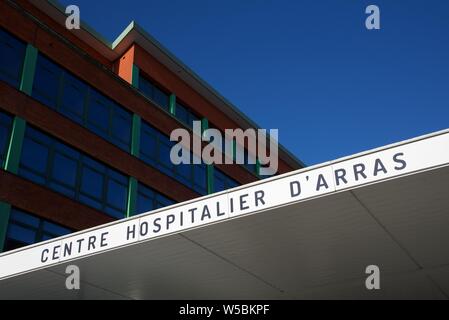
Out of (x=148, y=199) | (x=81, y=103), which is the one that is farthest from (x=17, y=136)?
(x=148, y=199)

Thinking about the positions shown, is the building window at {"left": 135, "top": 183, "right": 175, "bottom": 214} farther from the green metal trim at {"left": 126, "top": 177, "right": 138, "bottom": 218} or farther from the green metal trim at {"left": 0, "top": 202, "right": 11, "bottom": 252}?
the green metal trim at {"left": 0, "top": 202, "right": 11, "bottom": 252}

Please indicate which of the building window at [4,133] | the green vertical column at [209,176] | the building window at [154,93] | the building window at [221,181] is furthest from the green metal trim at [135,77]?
the building window at [4,133]

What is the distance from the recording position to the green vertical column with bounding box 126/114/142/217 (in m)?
24.8

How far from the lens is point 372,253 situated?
8.08 meters

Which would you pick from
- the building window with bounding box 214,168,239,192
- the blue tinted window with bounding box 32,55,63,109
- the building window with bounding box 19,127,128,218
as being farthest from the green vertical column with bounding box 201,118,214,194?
the blue tinted window with bounding box 32,55,63,109

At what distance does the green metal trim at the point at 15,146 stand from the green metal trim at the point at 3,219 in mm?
1391

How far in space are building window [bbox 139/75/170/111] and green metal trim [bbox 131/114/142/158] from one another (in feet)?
7.73
